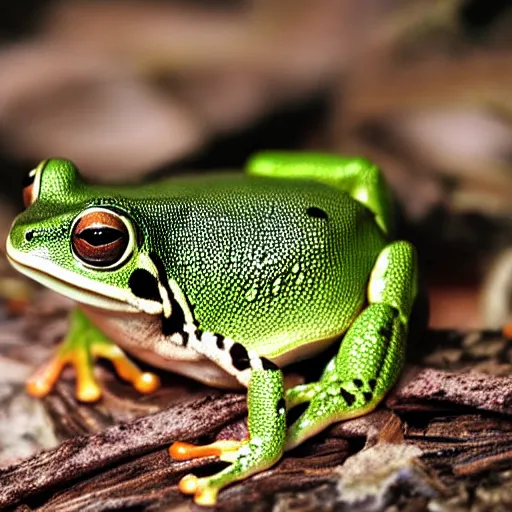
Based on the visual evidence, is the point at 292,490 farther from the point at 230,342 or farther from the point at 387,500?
the point at 230,342

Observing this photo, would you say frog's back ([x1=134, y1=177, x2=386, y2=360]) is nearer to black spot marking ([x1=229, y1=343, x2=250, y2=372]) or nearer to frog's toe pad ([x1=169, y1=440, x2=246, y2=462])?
black spot marking ([x1=229, y1=343, x2=250, y2=372])

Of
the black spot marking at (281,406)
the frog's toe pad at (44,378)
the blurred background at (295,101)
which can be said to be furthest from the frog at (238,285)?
the blurred background at (295,101)

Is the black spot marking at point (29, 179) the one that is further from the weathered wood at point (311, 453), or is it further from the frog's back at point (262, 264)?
the weathered wood at point (311, 453)

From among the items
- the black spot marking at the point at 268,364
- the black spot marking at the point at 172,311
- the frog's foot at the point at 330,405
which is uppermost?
the black spot marking at the point at 172,311

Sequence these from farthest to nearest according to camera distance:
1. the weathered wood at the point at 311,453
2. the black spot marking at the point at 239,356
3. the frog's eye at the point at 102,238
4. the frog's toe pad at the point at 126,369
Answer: the frog's toe pad at the point at 126,369 → the black spot marking at the point at 239,356 → the frog's eye at the point at 102,238 → the weathered wood at the point at 311,453

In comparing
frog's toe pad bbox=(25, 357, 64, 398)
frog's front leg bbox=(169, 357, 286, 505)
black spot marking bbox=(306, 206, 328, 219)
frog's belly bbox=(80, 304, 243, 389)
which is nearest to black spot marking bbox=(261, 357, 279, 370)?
frog's front leg bbox=(169, 357, 286, 505)

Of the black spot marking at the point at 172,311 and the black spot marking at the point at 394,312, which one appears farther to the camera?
the black spot marking at the point at 394,312

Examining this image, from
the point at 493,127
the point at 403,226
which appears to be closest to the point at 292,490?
the point at 403,226

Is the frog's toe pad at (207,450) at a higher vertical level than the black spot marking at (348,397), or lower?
lower
